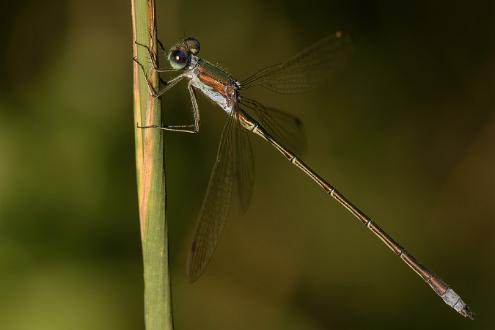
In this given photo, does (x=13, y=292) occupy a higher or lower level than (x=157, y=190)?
lower

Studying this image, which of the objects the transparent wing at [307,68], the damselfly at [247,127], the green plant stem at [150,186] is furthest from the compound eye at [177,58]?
the green plant stem at [150,186]

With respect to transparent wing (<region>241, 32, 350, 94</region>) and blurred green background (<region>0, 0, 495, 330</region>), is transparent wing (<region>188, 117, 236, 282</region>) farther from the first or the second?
transparent wing (<region>241, 32, 350, 94</region>)

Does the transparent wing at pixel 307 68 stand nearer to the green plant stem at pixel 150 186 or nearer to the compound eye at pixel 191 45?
the compound eye at pixel 191 45

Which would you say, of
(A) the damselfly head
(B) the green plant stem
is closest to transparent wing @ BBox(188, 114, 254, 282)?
(A) the damselfly head

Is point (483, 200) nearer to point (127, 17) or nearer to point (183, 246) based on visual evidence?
point (183, 246)

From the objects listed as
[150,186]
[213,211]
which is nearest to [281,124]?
[213,211]

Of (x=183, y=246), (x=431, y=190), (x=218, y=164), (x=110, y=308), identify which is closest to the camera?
(x=218, y=164)

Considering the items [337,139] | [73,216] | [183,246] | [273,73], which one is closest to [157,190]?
[73,216]
